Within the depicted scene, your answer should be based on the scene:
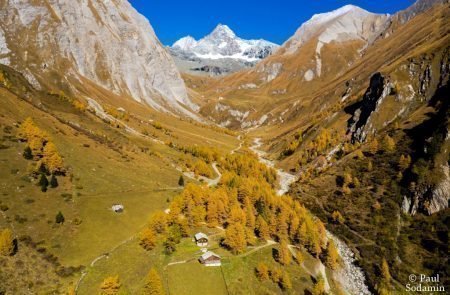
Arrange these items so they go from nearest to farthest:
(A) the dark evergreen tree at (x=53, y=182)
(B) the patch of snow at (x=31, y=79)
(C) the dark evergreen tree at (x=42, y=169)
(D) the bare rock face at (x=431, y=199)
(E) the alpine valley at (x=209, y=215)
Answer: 1. (E) the alpine valley at (x=209, y=215)
2. (A) the dark evergreen tree at (x=53, y=182)
3. (C) the dark evergreen tree at (x=42, y=169)
4. (D) the bare rock face at (x=431, y=199)
5. (B) the patch of snow at (x=31, y=79)

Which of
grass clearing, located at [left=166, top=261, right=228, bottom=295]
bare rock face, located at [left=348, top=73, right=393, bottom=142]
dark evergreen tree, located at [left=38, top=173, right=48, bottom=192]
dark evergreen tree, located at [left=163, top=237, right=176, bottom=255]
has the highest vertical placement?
bare rock face, located at [left=348, top=73, right=393, bottom=142]

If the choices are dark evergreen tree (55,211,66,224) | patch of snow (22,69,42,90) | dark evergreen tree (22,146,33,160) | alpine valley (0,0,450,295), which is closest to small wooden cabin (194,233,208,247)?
alpine valley (0,0,450,295)

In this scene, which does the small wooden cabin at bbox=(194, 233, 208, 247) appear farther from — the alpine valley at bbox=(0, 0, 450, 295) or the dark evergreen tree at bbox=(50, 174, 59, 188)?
the dark evergreen tree at bbox=(50, 174, 59, 188)

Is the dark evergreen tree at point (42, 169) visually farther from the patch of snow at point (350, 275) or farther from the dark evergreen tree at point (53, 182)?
the patch of snow at point (350, 275)

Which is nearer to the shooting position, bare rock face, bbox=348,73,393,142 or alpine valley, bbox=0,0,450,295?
alpine valley, bbox=0,0,450,295

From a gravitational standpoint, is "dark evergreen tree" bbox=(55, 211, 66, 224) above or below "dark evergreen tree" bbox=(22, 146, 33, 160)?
below

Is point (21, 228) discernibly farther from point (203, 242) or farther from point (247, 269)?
point (247, 269)

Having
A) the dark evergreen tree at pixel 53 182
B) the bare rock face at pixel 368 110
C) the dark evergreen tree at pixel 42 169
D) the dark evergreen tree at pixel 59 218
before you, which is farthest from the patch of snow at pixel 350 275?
the bare rock face at pixel 368 110

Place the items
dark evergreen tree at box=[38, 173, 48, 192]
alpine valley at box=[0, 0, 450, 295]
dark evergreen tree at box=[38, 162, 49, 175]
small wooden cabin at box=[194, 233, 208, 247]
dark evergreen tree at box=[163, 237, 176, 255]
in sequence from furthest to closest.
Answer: dark evergreen tree at box=[38, 162, 49, 175] < dark evergreen tree at box=[38, 173, 48, 192] < small wooden cabin at box=[194, 233, 208, 247] < dark evergreen tree at box=[163, 237, 176, 255] < alpine valley at box=[0, 0, 450, 295]

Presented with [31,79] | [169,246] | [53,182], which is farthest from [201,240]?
[31,79]

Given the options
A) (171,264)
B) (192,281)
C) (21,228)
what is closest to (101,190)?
(21,228)

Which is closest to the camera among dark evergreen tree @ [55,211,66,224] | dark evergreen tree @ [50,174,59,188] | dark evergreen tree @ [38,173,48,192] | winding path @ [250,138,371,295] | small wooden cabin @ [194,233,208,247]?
dark evergreen tree @ [55,211,66,224]
